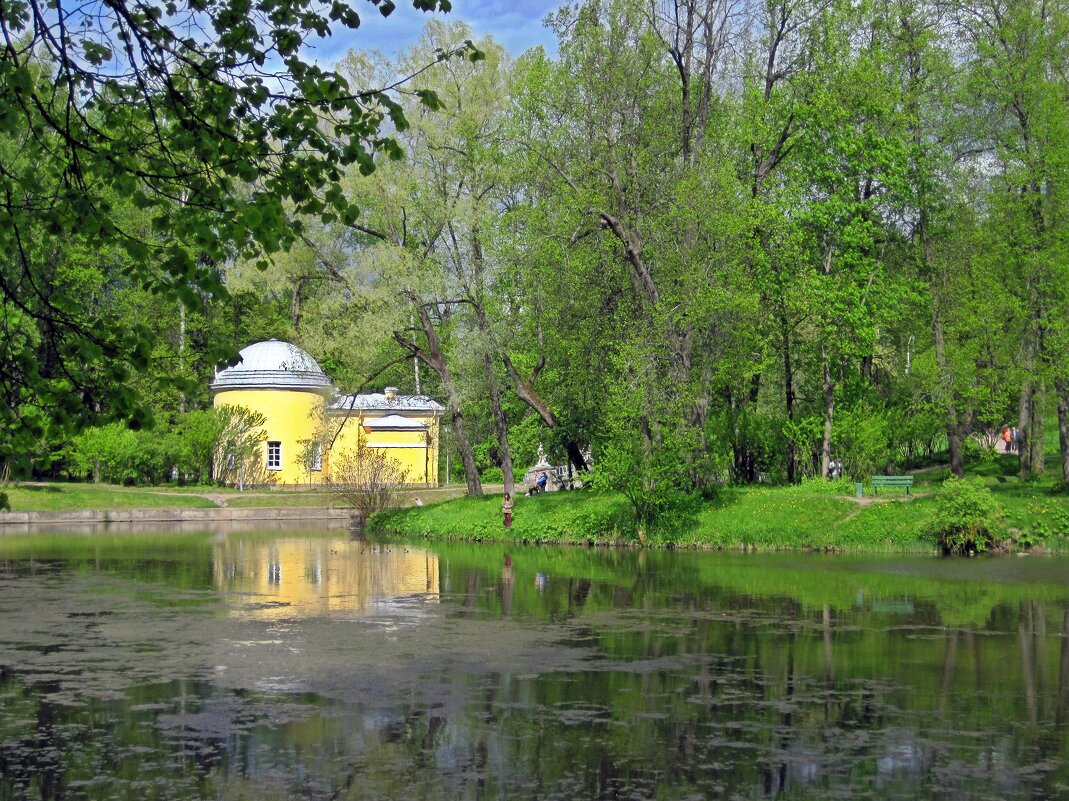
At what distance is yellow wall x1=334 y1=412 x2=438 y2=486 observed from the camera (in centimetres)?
5634

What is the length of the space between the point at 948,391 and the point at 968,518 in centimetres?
892

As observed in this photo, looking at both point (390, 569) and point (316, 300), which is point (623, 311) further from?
point (390, 569)

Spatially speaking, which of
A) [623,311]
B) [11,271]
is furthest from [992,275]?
[11,271]

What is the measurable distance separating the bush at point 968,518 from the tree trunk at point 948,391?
828 cm

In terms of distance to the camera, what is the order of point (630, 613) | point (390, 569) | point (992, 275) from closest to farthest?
point (630, 613), point (390, 569), point (992, 275)

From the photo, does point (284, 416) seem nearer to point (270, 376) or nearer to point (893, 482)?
point (270, 376)

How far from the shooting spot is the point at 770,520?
105ft

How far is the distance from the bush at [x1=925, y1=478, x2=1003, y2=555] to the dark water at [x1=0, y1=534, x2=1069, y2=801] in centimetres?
409

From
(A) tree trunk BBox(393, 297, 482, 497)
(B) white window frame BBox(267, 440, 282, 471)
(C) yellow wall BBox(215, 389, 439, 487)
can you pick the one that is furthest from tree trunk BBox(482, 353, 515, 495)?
(B) white window frame BBox(267, 440, 282, 471)

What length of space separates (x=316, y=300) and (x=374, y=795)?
32.2m

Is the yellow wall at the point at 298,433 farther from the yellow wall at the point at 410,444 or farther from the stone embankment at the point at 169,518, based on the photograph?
the stone embankment at the point at 169,518

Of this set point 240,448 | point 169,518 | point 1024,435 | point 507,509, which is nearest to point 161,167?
point 507,509

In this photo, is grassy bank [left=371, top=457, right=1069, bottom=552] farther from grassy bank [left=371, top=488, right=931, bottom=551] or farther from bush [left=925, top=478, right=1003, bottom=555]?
bush [left=925, top=478, right=1003, bottom=555]

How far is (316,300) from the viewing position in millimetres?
39969
